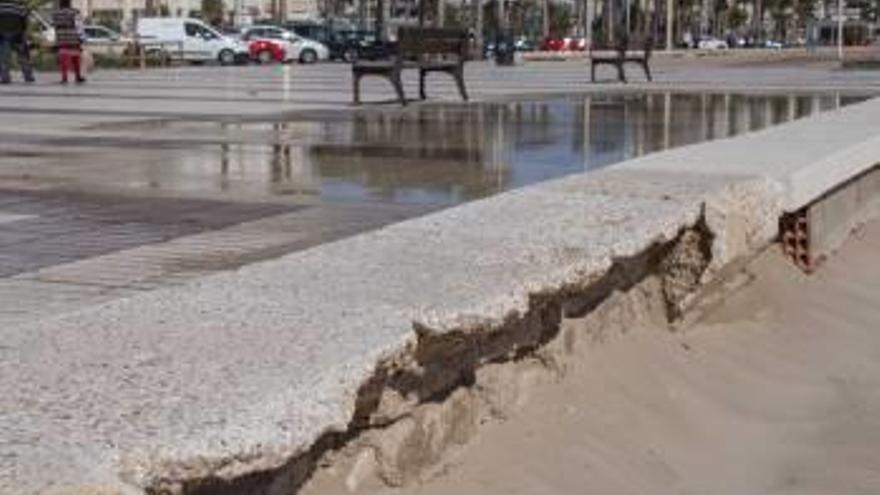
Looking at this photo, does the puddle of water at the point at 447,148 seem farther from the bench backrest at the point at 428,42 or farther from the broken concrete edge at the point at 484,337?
the broken concrete edge at the point at 484,337

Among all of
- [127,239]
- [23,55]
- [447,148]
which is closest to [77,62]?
[23,55]

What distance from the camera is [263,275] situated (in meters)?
5.08

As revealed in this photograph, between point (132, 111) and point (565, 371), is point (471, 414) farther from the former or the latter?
point (132, 111)

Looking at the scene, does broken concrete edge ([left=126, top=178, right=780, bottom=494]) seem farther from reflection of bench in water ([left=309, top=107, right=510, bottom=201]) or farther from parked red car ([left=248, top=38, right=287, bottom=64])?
parked red car ([left=248, top=38, right=287, bottom=64])

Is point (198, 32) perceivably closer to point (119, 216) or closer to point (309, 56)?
point (309, 56)

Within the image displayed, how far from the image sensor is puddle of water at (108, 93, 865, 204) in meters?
10.3

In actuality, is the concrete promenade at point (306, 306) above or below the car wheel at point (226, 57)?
above

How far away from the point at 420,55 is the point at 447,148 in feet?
24.1

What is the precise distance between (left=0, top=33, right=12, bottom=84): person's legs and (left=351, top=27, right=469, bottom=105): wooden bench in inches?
398

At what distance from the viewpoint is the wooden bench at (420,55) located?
1944cm

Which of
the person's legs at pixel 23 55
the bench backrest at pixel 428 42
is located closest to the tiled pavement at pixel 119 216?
the bench backrest at pixel 428 42

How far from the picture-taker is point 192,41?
191 ft

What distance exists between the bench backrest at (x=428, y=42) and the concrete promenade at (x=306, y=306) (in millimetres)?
10118

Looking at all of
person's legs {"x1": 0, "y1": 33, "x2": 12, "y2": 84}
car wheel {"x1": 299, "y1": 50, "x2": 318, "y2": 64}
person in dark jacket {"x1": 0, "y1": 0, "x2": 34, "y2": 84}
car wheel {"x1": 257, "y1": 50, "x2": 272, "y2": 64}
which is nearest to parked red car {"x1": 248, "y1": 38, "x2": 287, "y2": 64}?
car wheel {"x1": 257, "y1": 50, "x2": 272, "y2": 64}
